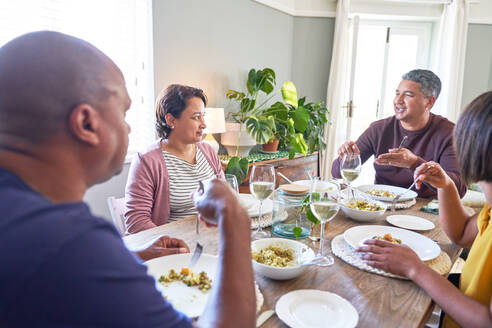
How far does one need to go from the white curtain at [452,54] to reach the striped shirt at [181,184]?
3.91 meters

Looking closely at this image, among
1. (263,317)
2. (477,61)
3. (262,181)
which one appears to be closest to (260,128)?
(262,181)

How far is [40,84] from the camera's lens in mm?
452

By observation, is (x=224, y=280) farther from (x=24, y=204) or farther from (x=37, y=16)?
(x=37, y=16)

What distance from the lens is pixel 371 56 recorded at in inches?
184

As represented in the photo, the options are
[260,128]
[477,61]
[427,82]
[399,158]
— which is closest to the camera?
[399,158]

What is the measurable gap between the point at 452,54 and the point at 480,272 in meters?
4.33

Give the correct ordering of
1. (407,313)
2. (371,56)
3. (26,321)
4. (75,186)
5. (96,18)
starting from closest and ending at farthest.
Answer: (26,321)
(75,186)
(407,313)
(96,18)
(371,56)

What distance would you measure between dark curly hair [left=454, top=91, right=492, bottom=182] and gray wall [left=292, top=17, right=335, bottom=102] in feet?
12.9

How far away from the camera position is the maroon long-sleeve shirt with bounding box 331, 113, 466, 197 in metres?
2.08

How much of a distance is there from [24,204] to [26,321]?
0.14 metres

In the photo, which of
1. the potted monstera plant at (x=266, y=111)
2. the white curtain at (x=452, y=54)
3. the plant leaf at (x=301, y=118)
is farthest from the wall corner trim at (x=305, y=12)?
the plant leaf at (x=301, y=118)

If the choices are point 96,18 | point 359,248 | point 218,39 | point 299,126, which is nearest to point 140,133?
point 96,18

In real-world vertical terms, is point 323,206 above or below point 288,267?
above

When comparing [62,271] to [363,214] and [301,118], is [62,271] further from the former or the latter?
[301,118]
